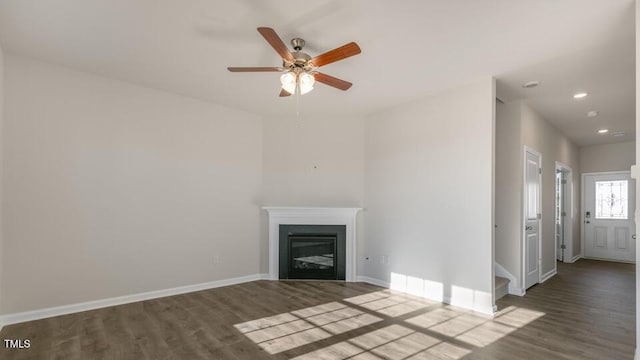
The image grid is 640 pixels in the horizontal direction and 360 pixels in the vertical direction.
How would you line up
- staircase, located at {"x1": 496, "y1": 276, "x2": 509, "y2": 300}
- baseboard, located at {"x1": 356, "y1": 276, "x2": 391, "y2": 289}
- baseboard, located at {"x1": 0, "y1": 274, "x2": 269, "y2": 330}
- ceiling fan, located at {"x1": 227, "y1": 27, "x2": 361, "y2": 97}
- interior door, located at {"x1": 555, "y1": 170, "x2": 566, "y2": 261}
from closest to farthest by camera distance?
ceiling fan, located at {"x1": 227, "y1": 27, "x2": 361, "y2": 97} < baseboard, located at {"x1": 0, "y1": 274, "x2": 269, "y2": 330} < staircase, located at {"x1": 496, "y1": 276, "x2": 509, "y2": 300} < baseboard, located at {"x1": 356, "y1": 276, "x2": 391, "y2": 289} < interior door, located at {"x1": 555, "y1": 170, "x2": 566, "y2": 261}

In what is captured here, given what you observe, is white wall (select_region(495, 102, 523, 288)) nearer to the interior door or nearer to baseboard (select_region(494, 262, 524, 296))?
baseboard (select_region(494, 262, 524, 296))

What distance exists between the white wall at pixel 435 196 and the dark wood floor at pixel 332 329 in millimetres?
404

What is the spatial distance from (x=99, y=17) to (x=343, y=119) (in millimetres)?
3607

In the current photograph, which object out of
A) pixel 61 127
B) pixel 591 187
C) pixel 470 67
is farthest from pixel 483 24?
pixel 591 187

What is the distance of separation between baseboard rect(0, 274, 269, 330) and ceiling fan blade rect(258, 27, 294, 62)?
11.4ft

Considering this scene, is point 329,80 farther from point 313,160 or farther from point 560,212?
point 560,212

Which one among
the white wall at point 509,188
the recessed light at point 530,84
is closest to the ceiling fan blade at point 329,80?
the recessed light at point 530,84

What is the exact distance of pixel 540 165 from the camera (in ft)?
16.8

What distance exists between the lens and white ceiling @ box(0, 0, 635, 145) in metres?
2.47

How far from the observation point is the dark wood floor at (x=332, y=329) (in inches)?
107

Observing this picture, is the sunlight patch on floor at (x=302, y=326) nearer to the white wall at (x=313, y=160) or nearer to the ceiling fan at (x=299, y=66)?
the white wall at (x=313, y=160)

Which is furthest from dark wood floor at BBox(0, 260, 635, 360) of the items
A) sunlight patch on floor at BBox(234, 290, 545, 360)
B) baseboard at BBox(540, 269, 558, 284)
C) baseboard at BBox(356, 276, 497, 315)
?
baseboard at BBox(540, 269, 558, 284)

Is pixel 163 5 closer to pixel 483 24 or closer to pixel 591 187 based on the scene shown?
pixel 483 24

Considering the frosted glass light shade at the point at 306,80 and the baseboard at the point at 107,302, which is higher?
the frosted glass light shade at the point at 306,80
